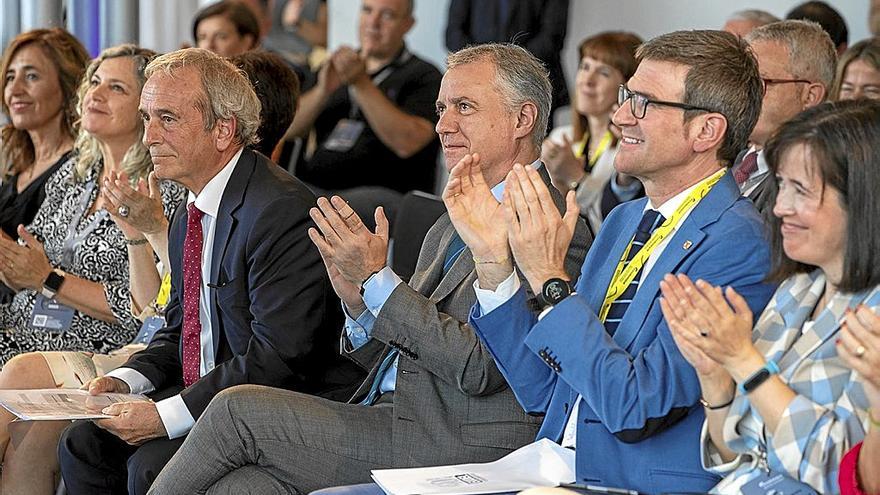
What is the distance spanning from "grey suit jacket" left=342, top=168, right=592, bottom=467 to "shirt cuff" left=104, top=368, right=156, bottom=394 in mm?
854

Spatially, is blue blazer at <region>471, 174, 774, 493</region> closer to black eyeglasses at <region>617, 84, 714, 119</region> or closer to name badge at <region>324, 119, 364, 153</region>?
black eyeglasses at <region>617, 84, 714, 119</region>

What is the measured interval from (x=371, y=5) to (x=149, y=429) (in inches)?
129

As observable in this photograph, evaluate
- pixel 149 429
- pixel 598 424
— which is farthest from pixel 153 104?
pixel 598 424

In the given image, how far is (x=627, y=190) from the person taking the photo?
467 cm

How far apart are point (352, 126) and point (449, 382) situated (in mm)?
3128

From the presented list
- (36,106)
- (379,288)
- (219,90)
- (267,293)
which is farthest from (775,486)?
(36,106)

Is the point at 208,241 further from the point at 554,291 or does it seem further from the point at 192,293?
the point at 554,291

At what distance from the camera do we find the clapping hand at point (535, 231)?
241cm

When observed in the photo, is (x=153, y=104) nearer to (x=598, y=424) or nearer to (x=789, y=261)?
(x=598, y=424)

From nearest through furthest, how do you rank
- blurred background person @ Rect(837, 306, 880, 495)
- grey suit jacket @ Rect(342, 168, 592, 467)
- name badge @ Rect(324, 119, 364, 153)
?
blurred background person @ Rect(837, 306, 880, 495) < grey suit jacket @ Rect(342, 168, 592, 467) < name badge @ Rect(324, 119, 364, 153)

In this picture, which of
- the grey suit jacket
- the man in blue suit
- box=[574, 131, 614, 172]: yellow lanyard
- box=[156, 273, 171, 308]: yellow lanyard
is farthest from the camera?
box=[574, 131, 614, 172]: yellow lanyard

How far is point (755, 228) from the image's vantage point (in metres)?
2.38

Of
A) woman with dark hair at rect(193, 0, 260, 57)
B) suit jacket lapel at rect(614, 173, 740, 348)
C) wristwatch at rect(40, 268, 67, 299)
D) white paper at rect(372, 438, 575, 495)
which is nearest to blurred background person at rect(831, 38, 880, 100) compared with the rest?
suit jacket lapel at rect(614, 173, 740, 348)

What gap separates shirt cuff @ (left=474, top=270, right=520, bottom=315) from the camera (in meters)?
2.53
